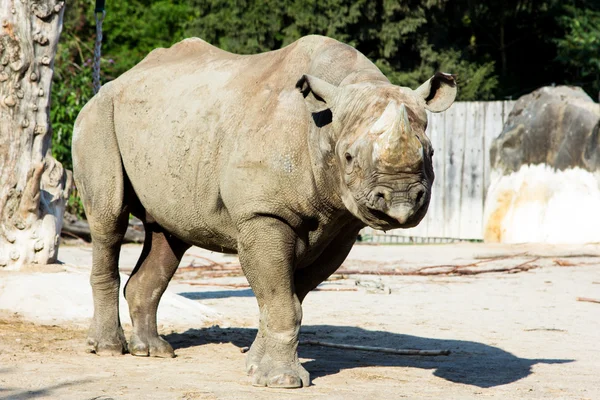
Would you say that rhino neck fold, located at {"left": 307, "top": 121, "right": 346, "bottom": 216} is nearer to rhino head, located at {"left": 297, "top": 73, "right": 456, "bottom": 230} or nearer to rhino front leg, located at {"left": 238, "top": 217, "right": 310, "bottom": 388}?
rhino head, located at {"left": 297, "top": 73, "right": 456, "bottom": 230}

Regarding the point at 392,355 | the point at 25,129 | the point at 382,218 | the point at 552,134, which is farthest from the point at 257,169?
the point at 552,134

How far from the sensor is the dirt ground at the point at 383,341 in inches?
238

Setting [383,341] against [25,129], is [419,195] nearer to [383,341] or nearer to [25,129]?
[383,341]

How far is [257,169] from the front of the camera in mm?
6070

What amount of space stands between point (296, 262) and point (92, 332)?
1.96 m

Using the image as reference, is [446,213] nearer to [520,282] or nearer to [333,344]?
[520,282]

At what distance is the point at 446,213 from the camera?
63.2ft

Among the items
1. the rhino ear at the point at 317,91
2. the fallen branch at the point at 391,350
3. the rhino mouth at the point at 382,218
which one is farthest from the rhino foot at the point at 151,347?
the rhino mouth at the point at 382,218

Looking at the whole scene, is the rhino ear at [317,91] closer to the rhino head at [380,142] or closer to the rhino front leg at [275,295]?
the rhino head at [380,142]

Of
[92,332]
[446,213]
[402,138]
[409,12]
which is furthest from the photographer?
[409,12]

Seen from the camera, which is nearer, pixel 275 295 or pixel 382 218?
pixel 382 218

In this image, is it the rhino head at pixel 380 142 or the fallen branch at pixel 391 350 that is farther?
the fallen branch at pixel 391 350

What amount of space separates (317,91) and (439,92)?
2.18 ft

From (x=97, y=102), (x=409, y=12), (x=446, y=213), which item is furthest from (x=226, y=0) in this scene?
(x=97, y=102)
